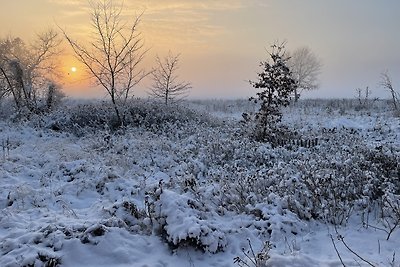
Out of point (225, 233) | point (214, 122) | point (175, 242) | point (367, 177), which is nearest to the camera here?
point (175, 242)

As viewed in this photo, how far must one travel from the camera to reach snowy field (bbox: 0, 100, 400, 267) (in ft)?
18.5

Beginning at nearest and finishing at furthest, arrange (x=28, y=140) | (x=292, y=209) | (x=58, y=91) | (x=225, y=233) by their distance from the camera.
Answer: (x=225, y=233) < (x=292, y=209) < (x=28, y=140) < (x=58, y=91)

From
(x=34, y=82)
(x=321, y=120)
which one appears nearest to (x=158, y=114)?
(x=321, y=120)

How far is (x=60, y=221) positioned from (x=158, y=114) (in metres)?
14.2

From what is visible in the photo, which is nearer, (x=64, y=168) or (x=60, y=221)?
(x=60, y=221)

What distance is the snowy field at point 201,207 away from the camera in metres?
5.65

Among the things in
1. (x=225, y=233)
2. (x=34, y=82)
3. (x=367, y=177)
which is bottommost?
(x=225, y=233)

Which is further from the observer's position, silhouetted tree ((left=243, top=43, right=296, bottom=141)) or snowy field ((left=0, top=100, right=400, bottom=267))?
silhouetted tree ((left=243, top=43, right=296, bottom=141))

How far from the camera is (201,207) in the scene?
6.98 meters

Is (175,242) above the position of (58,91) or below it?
below

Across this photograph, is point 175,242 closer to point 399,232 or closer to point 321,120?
point 399,232

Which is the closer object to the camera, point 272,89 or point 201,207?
point 201,207

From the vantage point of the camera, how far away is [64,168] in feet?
35.3

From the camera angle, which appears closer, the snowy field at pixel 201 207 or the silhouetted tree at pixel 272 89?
the snowy field at pixel 201 207
